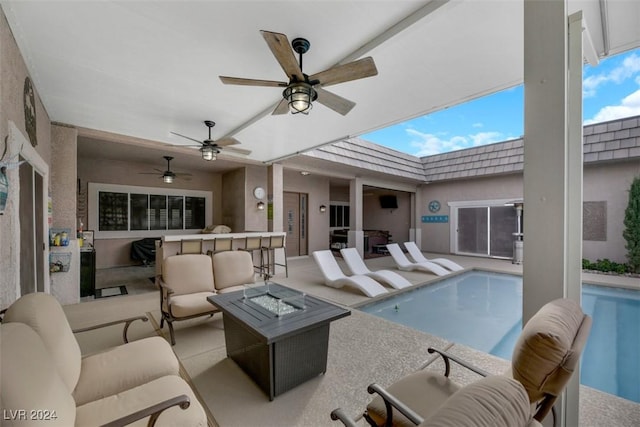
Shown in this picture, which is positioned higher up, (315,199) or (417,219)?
(315,199)

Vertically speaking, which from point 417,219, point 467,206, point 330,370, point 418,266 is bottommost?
point 330,370

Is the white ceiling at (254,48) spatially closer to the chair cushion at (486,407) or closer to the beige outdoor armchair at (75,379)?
the beige outdoor armchair at (75,379)

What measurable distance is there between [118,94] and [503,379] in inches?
171

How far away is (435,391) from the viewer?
1.54 m

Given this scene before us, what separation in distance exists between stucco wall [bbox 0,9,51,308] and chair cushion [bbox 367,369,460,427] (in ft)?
8.63

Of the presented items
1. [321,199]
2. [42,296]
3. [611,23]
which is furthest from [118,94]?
[321,199]

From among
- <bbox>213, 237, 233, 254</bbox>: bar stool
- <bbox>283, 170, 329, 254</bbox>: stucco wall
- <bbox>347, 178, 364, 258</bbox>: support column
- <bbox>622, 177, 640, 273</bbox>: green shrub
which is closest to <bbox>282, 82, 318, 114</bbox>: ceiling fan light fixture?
<bbox>213, 237, 233, 254</bbox>: bar stool

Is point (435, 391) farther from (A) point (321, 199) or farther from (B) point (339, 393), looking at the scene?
(A) point (321, 199)

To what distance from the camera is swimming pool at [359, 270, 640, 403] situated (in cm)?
276

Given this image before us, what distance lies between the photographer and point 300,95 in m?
2.21

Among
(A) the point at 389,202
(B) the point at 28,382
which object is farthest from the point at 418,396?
(A) the point at 389,202

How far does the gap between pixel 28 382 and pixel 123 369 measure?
2.85 ft

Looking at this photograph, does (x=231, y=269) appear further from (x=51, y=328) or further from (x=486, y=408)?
(x=486, y=408)

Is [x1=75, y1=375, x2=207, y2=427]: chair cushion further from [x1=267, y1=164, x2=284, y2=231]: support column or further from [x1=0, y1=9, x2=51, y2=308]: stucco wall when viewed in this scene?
[x1=267, y1=164, x2=284, y2=231]: support column
